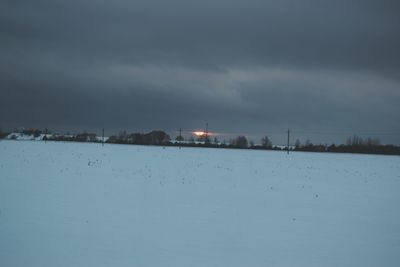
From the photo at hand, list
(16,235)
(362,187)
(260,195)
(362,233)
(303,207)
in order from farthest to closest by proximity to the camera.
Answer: (362,187) → (260,195) → (303,207) → (362,233) → (16,235)

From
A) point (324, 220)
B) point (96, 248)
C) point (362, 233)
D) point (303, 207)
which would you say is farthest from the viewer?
point (303, 207)

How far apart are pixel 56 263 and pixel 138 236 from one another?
2001mm

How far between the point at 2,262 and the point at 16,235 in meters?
1.51

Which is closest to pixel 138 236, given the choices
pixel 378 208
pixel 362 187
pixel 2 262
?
pixel 2 262

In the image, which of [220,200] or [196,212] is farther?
[220,200]

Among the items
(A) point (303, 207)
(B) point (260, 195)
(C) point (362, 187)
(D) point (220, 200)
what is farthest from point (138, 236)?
(C) point (362, 187)

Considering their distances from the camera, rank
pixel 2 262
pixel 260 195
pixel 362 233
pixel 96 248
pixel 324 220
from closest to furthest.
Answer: pixel 2 262
pixel 96 248
pixel 362 233
pixel 324 220
pixel 260 195

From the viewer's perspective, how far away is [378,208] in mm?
11992

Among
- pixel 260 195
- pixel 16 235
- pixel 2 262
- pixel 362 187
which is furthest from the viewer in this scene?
pixel 362 187

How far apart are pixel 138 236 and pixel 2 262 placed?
103 inches

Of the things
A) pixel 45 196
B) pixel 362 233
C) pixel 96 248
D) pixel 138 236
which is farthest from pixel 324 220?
pixel 45 196

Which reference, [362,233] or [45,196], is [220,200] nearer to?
[362,233]

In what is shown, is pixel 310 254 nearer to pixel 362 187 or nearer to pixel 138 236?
pixel 138 236

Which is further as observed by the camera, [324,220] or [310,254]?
[324,220]
